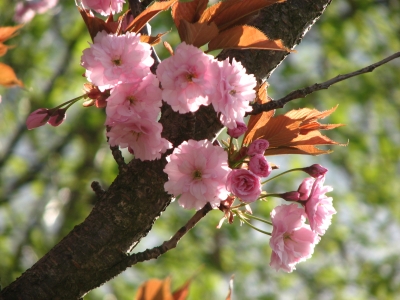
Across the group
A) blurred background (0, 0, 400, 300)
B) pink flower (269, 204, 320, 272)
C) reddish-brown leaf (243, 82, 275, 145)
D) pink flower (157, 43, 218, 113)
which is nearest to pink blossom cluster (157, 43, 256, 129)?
pink flower (157, 43, 218, 113)

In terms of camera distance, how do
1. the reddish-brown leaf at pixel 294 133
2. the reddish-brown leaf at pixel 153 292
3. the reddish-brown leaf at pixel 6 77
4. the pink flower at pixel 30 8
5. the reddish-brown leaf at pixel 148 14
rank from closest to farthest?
the reddish-brown leaf at pixel 153 292
the reddish-brown leaf at pixel 6 77
the reddish-brown leaf at pixel 148 14
the reddish-brown leaf at pixel 294 133
the pink flower at pixel 30 8

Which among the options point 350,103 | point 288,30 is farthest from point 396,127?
point 288,30

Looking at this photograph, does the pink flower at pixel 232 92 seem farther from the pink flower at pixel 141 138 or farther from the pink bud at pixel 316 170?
the pink bud at pixel 316 170

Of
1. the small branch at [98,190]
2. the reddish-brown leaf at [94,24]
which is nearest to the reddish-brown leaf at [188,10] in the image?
the reddish-brown leaf at [94,24]

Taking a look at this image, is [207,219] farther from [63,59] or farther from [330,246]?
[63,59]

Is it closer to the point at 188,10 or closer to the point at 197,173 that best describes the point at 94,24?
the point at 188,10

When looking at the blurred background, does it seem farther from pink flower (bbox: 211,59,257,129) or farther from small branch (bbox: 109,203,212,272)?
pink flower (bbox: 211,59,257,129)
